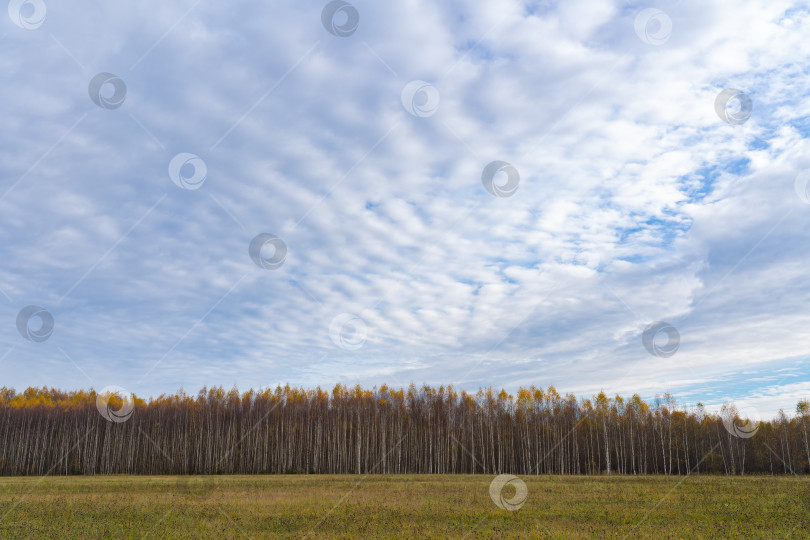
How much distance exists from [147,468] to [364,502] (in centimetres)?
6920

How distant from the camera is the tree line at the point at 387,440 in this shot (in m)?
78.1

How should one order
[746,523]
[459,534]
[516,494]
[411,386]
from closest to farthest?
1. [459,534]
2. [746,523]
3. [516,494]
4. [411,386]

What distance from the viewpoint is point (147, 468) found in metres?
79.8

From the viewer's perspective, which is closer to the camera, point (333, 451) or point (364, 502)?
point (364, 502)

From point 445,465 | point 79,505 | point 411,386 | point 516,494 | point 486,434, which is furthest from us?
point 411,386

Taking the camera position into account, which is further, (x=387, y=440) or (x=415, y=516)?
(x=387, y=440)

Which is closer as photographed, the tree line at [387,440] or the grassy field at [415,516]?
the grassy field at [415,516]

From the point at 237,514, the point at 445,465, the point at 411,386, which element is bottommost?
the point at 445,465

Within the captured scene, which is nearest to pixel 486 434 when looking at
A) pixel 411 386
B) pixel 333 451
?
pixel 411 386

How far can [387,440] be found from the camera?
8312cm

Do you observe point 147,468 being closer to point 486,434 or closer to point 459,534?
point 486,434

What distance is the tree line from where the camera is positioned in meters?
78.1

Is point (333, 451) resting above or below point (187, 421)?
below

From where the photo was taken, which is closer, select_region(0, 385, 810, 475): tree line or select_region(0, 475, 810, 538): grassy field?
select_region(0, 475, 810, 538): grassy field
